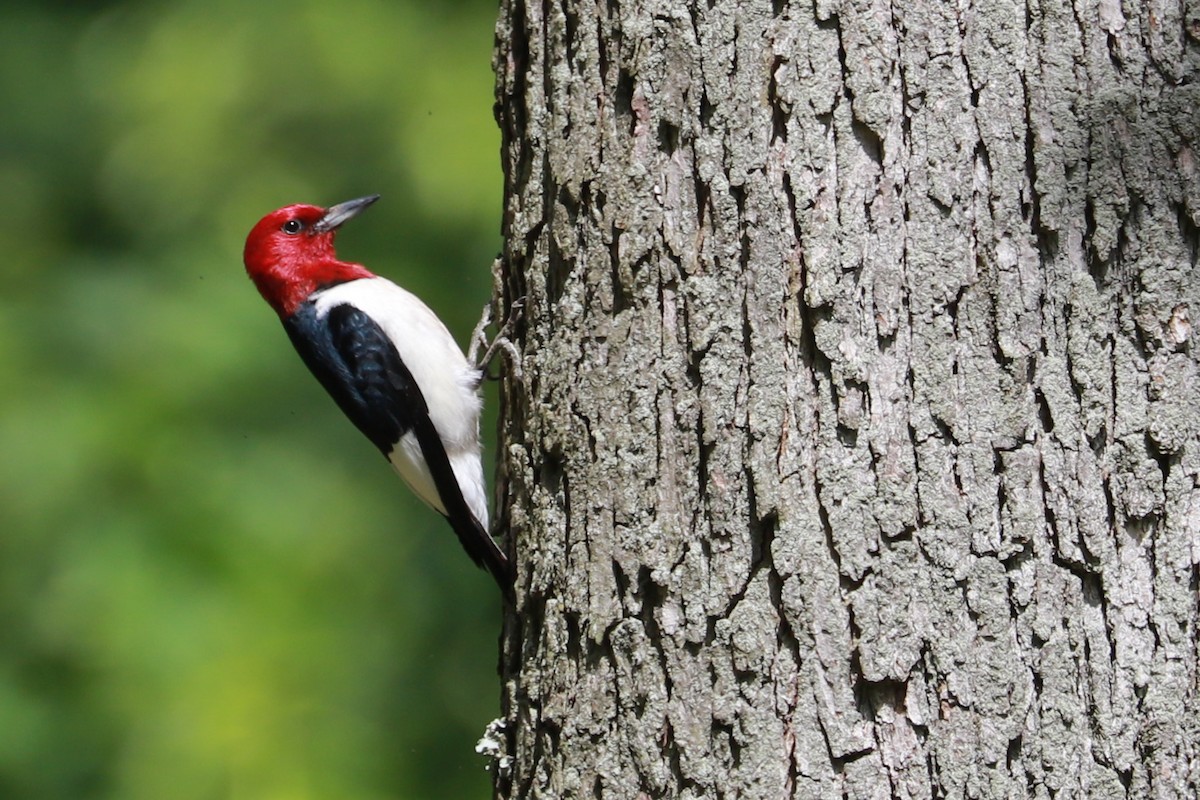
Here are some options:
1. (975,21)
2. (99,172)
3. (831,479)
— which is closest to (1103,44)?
(975,21)

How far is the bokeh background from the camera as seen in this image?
5477mm

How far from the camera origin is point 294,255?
13.8 ft

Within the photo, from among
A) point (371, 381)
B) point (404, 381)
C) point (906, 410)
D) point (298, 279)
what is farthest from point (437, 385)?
point (906, 410)

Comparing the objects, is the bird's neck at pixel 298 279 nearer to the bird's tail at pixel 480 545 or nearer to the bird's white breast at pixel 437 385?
the bird's white breast at pixel 437 385

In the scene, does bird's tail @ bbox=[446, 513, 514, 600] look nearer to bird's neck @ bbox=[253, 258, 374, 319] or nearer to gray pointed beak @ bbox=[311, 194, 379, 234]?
bird's neck @ bbox=[253, 258, 374, 319]

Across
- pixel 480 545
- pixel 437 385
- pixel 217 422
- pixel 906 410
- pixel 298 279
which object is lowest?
pixel 906 410

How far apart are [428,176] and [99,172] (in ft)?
6.37

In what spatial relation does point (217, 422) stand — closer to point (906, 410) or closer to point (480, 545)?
point (480, 545)

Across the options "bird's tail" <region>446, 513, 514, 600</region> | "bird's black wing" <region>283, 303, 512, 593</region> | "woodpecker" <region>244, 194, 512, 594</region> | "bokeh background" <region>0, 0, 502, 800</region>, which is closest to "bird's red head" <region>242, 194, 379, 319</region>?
"woodpecker" <region>244, 194, 512, 594</region>

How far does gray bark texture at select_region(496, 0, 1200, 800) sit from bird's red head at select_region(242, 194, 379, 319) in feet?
7.50

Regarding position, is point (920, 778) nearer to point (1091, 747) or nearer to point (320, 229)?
point (1091, 747)

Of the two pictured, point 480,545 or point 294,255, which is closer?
point 480,545

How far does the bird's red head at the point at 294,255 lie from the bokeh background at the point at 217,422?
1716 mm

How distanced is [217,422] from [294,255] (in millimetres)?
1943
